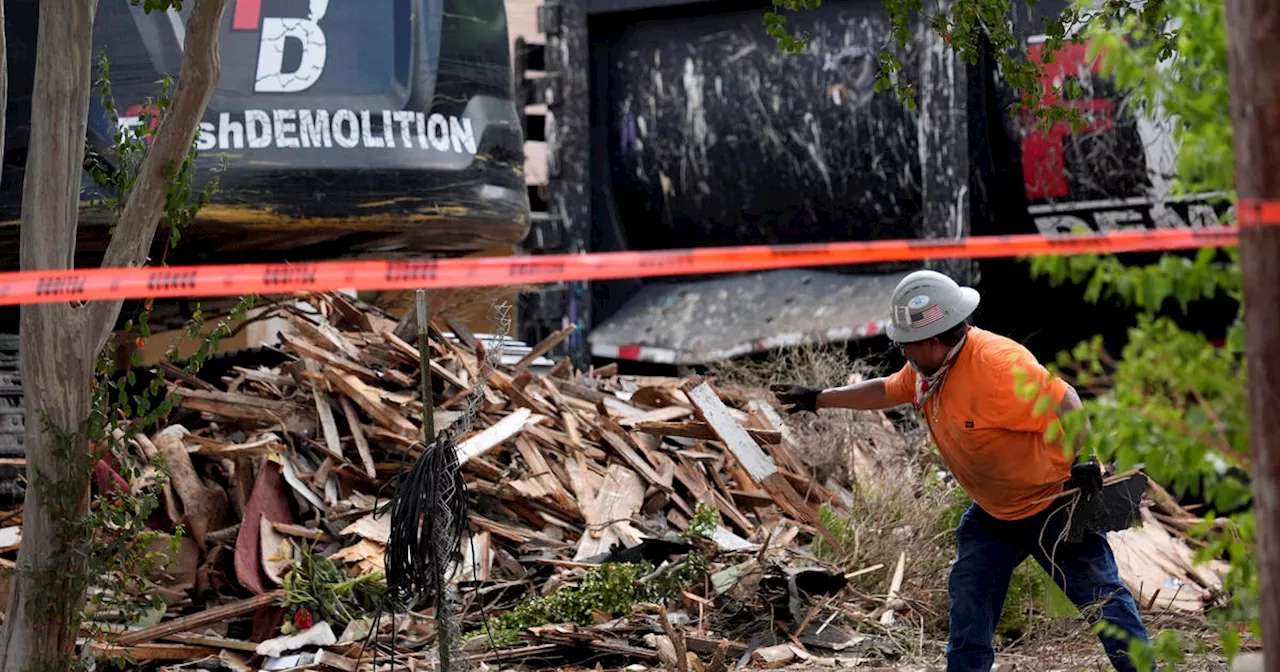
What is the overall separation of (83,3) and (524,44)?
8.83m

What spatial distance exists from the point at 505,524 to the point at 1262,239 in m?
5.71

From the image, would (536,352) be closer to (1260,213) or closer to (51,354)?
(51,354)

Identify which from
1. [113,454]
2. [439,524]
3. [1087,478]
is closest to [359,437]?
[439,524]

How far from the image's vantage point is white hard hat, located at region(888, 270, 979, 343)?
5234 millimetres

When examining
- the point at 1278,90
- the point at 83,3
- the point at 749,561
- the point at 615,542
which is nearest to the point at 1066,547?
the point at 749,561

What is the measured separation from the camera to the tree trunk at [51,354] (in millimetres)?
4664

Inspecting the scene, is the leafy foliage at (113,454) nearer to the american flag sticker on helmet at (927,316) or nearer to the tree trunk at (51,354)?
the tree trunk at (51,354)

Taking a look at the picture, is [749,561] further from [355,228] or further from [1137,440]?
[1137,440]

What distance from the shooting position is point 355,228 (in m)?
7.57

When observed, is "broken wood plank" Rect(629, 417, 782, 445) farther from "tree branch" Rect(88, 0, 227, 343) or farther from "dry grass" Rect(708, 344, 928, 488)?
"tree branch" Rect(88, 0, 227, 343)

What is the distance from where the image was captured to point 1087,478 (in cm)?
521

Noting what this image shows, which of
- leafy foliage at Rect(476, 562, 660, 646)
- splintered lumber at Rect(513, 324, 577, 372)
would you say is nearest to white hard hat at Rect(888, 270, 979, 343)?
leafy foliage at Rect(476, 562, 660, 646)

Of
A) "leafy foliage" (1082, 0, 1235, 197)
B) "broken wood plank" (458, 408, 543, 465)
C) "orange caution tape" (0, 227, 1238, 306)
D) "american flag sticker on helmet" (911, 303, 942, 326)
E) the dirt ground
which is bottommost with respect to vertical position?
the dirt ground

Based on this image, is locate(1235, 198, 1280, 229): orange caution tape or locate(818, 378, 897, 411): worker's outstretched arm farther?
locate(818, 378, 897, 411): worker's outstretched arm
